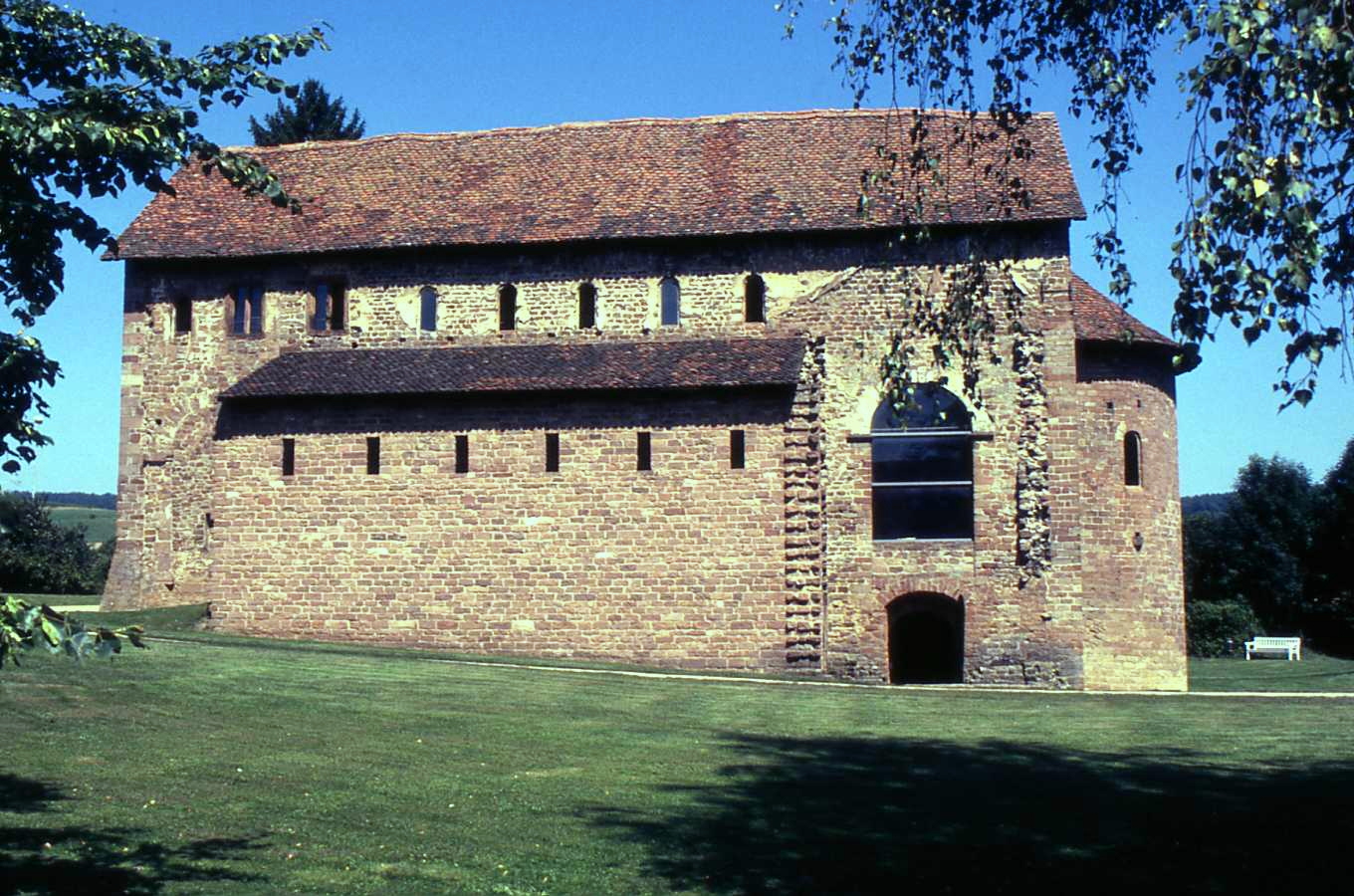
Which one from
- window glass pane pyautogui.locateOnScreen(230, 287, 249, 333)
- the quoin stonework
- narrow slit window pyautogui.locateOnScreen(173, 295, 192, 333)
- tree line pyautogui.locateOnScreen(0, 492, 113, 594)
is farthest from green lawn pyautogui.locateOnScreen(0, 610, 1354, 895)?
tree line pyautogui.locateOnScreen(0, 492, 113, 594)

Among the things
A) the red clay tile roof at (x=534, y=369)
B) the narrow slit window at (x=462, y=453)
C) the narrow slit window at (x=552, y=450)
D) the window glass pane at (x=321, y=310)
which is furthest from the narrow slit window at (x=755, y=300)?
the window glass pane at (x=321, y=310)

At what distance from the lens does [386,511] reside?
104ft

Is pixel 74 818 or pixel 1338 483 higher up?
pixel 1338 483

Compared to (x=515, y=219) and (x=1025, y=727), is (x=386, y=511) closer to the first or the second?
(x=515, y=219)

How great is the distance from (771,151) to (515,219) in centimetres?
583

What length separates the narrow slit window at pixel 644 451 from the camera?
30.8 metres

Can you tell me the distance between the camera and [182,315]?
111ft

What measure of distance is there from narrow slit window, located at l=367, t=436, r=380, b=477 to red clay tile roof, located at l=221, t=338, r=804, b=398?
3.81 ft

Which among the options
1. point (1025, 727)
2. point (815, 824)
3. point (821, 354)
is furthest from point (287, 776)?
point (821, 354)

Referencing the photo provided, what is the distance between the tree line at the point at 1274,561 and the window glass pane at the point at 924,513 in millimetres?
33708

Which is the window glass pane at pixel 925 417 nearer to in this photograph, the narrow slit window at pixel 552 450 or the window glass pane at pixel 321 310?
the narrow slit window at pixel 552 450

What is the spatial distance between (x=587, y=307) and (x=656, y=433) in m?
3.46

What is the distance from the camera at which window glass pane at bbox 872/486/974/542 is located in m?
30.0

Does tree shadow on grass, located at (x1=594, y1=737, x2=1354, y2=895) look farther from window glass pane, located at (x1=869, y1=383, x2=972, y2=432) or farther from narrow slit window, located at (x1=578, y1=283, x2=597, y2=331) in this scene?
narrow slit window, located at (x1=578, y1=283, x2=597, y2=331)
